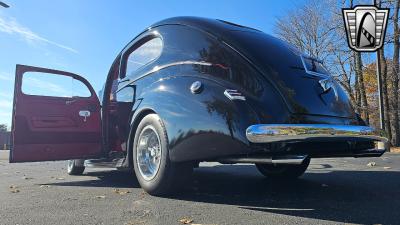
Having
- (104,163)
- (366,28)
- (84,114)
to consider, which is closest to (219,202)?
(104,163)

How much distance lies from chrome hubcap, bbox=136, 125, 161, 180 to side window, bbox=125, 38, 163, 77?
882mm

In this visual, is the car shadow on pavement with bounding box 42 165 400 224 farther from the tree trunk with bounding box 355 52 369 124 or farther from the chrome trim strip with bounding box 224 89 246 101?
the tree trunk with bounding box 355 52 369 124

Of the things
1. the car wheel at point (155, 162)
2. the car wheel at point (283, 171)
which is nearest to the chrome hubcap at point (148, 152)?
the car wheel at point (155, 162)

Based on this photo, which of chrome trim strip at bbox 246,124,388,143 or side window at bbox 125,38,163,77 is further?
side window at bbox 125,38,163,77

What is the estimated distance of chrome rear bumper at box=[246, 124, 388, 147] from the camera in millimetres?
3275

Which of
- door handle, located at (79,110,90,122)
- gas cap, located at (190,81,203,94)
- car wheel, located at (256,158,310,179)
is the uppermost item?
gas cap, located at (190,81,203,94)

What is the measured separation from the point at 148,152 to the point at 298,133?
5.73 feet

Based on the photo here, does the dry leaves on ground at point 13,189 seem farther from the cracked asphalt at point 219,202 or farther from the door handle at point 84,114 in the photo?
the door handle at point 84,114

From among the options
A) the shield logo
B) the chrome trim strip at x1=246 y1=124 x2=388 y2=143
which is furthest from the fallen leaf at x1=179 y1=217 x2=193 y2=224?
the shield logo

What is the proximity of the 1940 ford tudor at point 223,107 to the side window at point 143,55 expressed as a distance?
0.01 m

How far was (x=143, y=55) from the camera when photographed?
505 cm

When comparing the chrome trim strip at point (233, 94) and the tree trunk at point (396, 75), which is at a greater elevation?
the tree trunk at point (396, 75)

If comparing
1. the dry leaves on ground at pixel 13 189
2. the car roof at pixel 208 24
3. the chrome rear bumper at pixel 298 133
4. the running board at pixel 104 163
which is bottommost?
the dry leaves on ground at pixel 13 189

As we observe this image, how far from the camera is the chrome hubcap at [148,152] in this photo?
14.1ft
